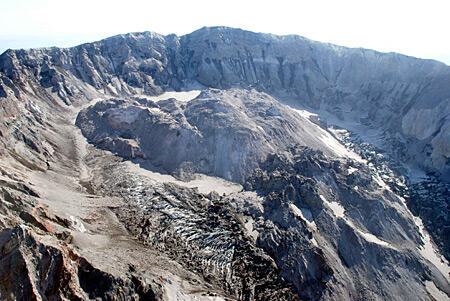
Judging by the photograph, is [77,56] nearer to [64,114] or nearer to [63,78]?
[63,78]

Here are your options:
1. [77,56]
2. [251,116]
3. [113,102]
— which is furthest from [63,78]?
[251,116]

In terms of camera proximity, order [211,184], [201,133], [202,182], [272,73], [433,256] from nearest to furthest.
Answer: [433,256] < [211,184] < [202,182] < [201,133] < [272,73]

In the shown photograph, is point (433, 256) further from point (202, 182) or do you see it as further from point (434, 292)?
point (202, 182)

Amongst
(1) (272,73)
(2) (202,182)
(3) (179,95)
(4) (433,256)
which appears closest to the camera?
(4) (433,256)

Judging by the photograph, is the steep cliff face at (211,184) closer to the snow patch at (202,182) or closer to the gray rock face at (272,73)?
the snow patch at (202,182)

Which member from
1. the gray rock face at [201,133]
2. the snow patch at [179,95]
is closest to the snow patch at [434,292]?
the gray rock face at [201,133]

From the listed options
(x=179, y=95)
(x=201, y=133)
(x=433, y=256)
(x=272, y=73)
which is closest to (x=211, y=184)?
(x=201, y=133)

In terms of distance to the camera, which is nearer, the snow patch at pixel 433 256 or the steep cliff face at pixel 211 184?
the steep cliff face at pixel 211 184

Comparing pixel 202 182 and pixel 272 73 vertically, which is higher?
pixel 272 73

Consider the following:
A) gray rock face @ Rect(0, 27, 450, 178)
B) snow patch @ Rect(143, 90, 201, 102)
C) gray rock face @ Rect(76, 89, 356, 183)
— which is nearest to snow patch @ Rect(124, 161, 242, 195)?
gray rock face @ Rect(76, 89, 356, 183)
